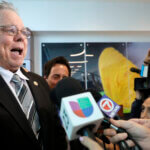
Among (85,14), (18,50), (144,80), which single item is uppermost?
(85,14)

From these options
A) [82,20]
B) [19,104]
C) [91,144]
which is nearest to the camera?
[91,144]

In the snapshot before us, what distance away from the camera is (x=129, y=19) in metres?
2.68

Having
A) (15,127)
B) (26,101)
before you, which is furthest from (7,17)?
(15,127)

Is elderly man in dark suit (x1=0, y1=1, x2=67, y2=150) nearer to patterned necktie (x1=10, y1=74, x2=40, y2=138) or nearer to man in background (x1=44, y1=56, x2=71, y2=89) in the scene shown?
patterned necktie (x1=10, y1=74, x2=40, y2=138)

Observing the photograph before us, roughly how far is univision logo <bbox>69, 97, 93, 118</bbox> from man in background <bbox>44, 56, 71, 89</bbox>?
3.47 ft

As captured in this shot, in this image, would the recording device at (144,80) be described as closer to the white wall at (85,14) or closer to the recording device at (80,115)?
the recording device at (80,115)

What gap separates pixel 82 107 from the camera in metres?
0.42

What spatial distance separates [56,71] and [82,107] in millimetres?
A: 1088

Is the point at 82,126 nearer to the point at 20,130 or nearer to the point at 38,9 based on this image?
the point at 20,130

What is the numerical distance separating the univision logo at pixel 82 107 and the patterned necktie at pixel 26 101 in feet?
1.16

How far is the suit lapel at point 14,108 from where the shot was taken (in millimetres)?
605

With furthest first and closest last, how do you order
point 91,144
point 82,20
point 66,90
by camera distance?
point 82,20 → point 66,90 → point 91,144

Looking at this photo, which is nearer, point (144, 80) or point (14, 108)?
point (14, 108)

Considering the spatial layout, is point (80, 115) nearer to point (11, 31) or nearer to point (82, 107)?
point (82, 107)
